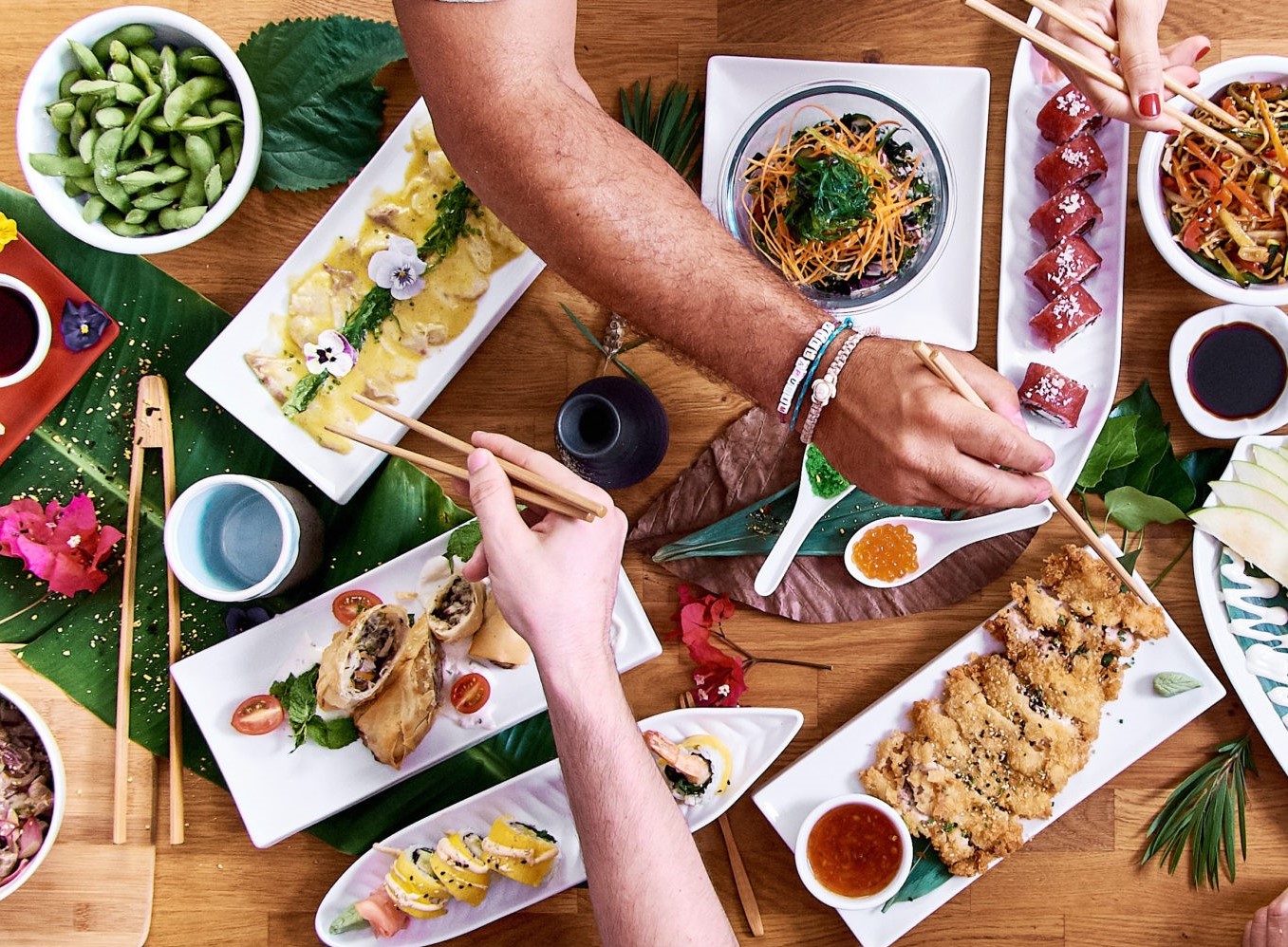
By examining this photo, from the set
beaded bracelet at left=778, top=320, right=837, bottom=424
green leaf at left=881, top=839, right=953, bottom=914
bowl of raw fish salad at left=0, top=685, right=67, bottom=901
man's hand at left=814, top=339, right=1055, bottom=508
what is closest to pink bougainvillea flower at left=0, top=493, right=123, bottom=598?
bowl of raw fish salad at left=0, top=685, right=67, bottom=901

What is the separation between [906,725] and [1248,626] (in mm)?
787

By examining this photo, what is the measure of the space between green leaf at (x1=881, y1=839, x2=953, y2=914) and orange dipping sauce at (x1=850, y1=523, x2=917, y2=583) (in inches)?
23.9

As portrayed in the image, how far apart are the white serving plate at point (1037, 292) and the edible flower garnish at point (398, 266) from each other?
1310 mm

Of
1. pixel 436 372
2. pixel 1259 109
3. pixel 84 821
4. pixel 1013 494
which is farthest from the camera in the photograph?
pixel 84 821

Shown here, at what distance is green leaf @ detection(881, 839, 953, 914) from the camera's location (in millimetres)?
2229

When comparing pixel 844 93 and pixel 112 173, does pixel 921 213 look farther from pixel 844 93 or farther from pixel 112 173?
pixel 112 173

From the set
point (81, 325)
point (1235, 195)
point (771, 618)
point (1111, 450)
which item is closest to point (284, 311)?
point (81, 325)

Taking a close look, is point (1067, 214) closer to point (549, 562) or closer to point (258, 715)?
point (549, 562)

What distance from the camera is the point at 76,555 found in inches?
90.5

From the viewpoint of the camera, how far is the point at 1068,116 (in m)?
2.13

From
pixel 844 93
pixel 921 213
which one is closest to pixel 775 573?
pixel 921 213

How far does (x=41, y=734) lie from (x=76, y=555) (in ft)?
1.32

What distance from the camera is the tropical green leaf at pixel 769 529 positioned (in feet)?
7.53

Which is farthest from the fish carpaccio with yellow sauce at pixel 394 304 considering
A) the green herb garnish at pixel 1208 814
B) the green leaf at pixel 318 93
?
the green herb garnish at pixel 1208 814
